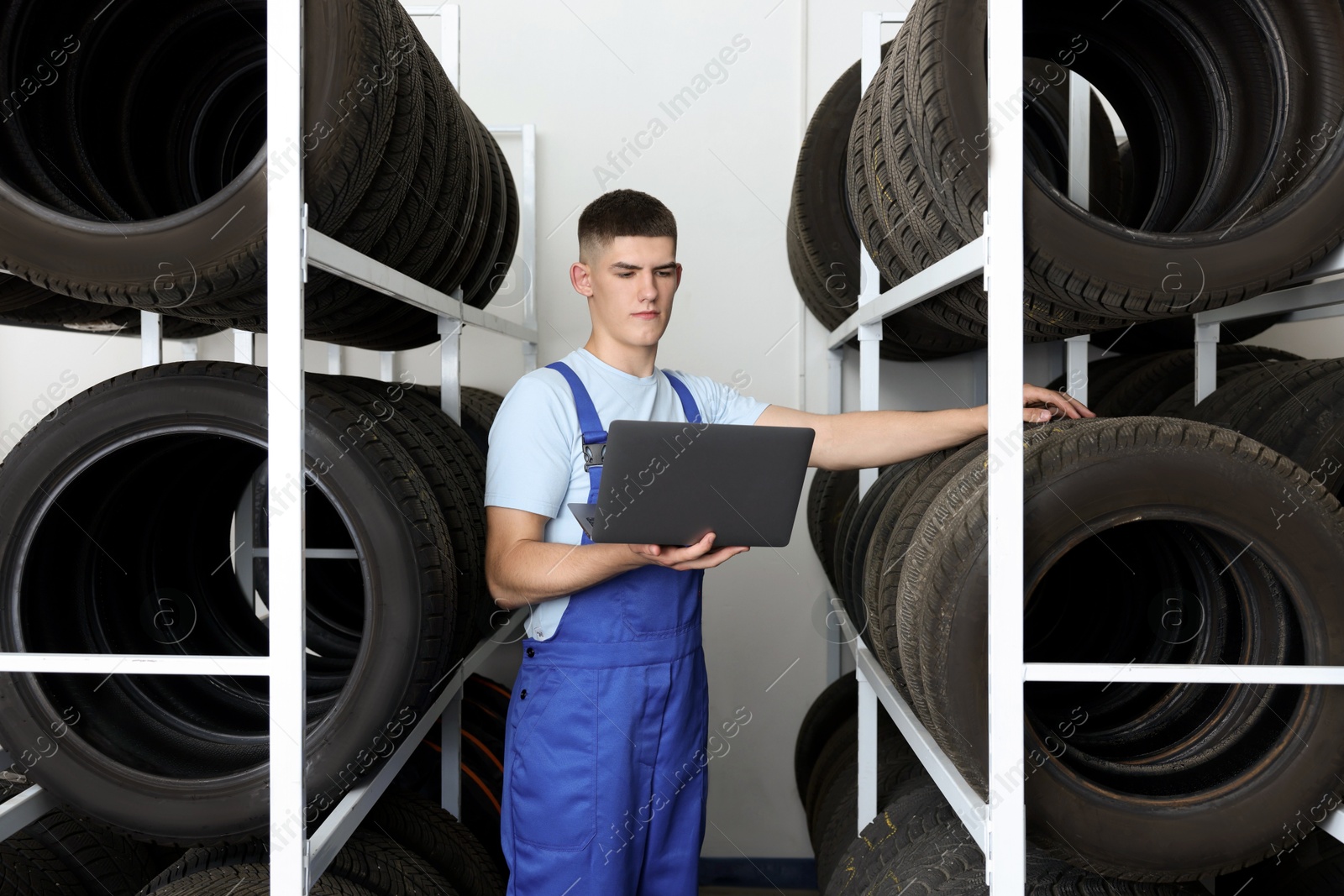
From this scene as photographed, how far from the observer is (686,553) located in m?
1.32

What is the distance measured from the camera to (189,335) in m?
2.64

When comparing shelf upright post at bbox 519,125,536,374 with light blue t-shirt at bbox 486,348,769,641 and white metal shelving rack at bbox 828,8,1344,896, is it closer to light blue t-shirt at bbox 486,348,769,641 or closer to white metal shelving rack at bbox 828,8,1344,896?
light blue t-shirt at bbox 486,348,769,641

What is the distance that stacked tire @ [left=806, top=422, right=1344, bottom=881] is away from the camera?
110cm

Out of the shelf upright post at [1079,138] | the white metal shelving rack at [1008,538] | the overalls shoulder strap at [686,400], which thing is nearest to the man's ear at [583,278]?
the overalls shoulder strap at [686,400]

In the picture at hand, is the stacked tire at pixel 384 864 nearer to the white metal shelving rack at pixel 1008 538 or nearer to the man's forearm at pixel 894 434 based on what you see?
the white metal shelving rack at pixel 1008 538

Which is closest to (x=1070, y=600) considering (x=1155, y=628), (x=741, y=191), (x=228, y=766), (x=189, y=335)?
(x=1155, y=628)

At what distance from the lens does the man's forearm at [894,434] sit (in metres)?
1.52

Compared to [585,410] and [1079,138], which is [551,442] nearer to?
[585,410]

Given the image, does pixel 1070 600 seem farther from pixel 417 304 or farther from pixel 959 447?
pixel 417 304

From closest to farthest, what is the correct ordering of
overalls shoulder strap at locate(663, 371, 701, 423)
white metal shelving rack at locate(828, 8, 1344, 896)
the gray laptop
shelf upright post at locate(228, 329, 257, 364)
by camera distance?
white metal shelving rack at locate(828, 8, 1344, 896) < the gray laptop < overalls shoulder strap at locate(663, 371, 701, 423) < shelf upright post at locate(228, 329, 257, 364)

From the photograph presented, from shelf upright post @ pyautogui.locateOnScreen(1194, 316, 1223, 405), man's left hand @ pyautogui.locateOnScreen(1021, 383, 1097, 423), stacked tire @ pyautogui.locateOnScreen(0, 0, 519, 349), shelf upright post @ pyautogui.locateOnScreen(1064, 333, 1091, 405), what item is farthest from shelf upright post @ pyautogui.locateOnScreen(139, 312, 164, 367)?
shelf upright post @ pyautogui.locateOnScreen(1194, 316, 1223, 405)

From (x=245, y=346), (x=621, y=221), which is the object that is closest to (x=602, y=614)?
(x=621, y=221)

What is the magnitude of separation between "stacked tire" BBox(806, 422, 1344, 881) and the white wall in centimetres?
173

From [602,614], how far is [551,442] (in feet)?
1.05
